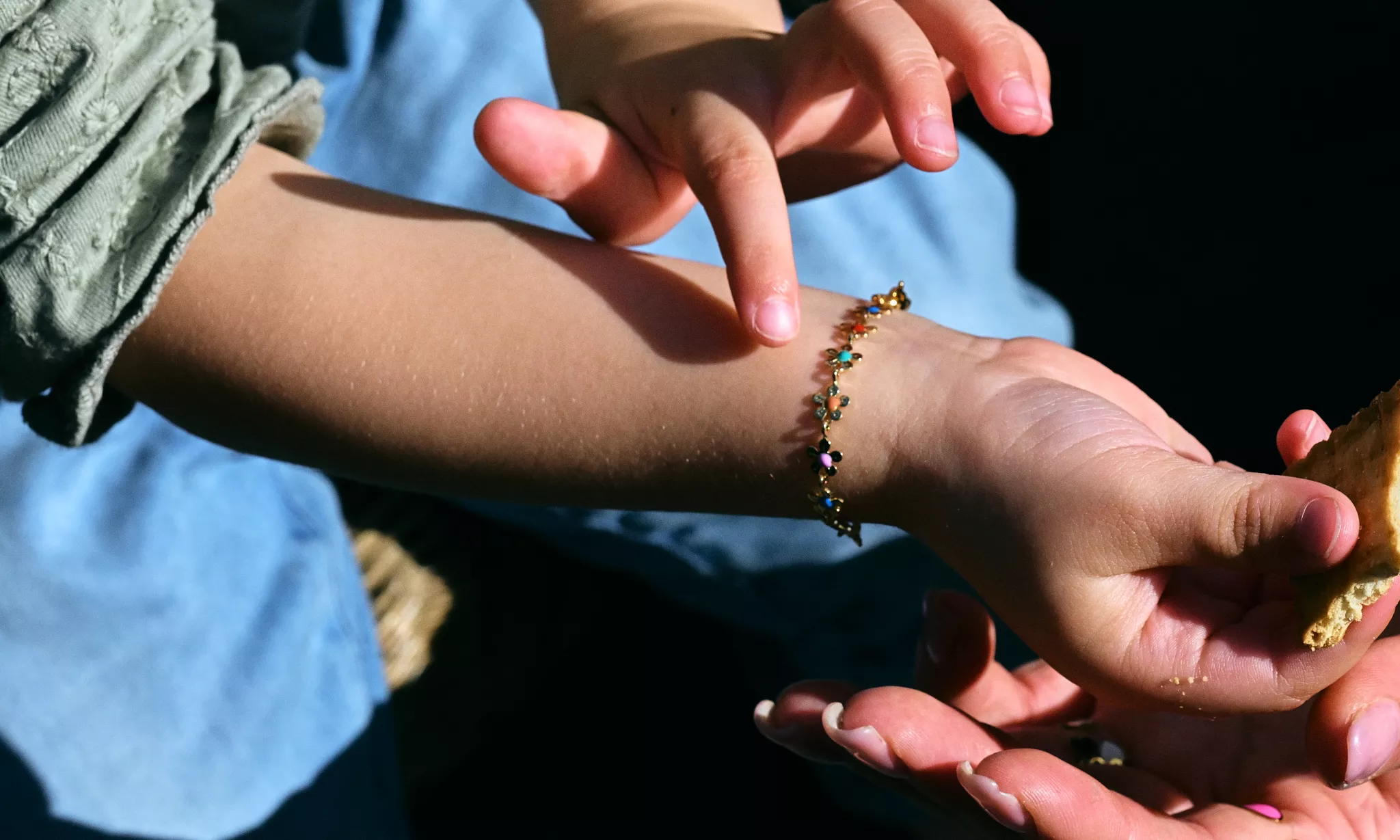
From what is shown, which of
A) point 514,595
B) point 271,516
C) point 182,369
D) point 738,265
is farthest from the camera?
point 514,595

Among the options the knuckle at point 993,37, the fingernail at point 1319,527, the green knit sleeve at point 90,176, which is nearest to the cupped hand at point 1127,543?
the fingernail at point 1319,527

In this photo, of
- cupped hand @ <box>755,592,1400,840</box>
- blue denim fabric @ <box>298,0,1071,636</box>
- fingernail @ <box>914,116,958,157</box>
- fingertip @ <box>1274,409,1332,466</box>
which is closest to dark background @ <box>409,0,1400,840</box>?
blue denim fabric @ <box>298,0,1071,636</box>

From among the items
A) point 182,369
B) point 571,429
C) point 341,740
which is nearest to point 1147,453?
point 571,429

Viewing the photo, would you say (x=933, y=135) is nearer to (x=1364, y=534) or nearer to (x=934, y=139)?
(x=934, y=139)

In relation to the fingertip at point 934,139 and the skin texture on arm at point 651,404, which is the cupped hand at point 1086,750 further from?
the fingertip at point 934,139

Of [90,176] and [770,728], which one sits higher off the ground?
[90,176]

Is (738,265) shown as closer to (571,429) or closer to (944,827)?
(571,429)

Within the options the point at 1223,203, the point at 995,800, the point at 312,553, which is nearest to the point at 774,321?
the point at 995,800
